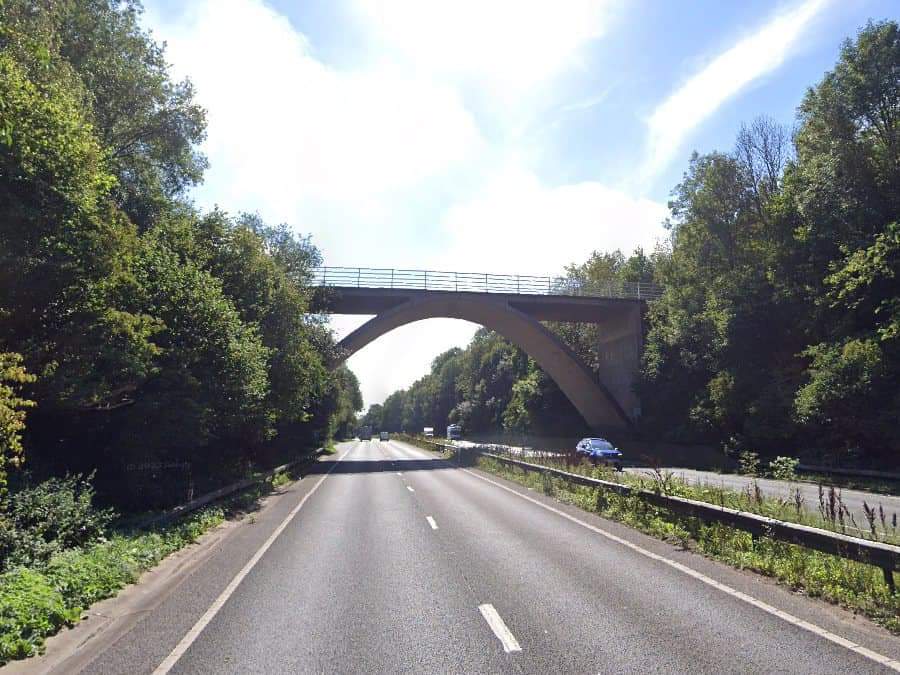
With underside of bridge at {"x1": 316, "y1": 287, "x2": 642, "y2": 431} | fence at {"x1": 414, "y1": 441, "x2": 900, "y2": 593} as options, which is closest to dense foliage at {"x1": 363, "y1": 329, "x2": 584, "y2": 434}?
underside of bridge at {"x1": 316, "y1": 287, "x2": 642, "y2": 431}

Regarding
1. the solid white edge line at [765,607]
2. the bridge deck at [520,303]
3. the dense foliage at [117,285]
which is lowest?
the solid white edge line at [765,607]

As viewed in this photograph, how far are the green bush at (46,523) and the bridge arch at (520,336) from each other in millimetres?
35003

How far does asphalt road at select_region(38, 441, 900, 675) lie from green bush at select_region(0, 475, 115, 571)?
6.44 feet

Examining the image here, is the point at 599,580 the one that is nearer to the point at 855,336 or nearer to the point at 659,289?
the point at 855,336

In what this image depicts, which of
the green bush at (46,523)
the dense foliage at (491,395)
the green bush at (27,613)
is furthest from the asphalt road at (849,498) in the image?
the dense foliage at (491,395)

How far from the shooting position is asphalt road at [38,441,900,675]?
5.65 m

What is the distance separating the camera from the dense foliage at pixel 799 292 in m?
26.0

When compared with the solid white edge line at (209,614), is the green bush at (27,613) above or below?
above

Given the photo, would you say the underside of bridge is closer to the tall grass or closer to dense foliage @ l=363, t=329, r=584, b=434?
dense foliage @ l=363, t=329, r=584, b=434

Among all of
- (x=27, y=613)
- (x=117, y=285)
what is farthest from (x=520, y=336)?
(x=27, y=613)

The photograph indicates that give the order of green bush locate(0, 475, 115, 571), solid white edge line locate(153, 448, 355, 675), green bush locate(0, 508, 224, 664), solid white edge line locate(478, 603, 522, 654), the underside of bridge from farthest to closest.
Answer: the underside of bridge, green bush locate(0, 475, 115, 571), green bush locate(0, 508, 224, 664), solid white edge line locate(478, 603, 522, 654), solid white edge line locate(153, 448, 355, 675)

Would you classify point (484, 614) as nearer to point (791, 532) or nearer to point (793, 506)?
point (791, 532)

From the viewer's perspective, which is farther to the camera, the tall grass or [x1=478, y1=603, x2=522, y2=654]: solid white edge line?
the tall grass

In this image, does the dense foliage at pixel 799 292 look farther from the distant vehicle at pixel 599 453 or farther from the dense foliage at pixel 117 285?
the dense foliage at pixel 117 285
